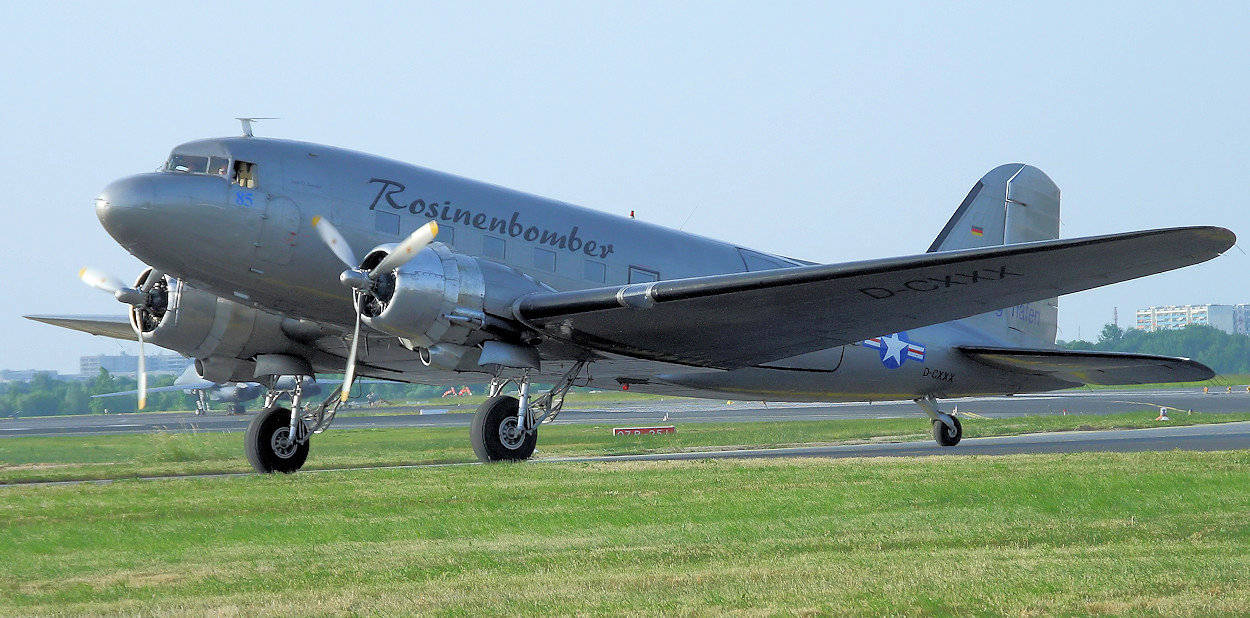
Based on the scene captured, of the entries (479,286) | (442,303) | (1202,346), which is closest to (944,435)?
(479,286)

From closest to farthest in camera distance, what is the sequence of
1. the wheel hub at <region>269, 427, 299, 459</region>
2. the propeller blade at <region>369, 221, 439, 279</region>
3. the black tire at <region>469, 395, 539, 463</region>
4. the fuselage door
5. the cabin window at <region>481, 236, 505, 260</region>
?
the propeller blade at <region>369, 221, 439, 279</region> < the fuselage door < the black tire at <region>469, 395, 539, 463</region> < the cabin window at <region>481, 236, 505, 260</region> < the wheel hub at <region>269, 427, 299, 459</region>

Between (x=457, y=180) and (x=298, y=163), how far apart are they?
2395 millimetres

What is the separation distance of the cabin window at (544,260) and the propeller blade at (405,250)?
276 centimetres

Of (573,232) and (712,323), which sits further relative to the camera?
(573,232)

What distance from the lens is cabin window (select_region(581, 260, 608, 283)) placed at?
57.8 ft

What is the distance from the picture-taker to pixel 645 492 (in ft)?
39.6

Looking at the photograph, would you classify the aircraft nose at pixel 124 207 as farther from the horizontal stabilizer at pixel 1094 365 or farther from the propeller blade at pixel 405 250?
the horizontal stabilizer at pixel 1094 365

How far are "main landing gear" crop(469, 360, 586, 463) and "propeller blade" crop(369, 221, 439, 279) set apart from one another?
2.32m

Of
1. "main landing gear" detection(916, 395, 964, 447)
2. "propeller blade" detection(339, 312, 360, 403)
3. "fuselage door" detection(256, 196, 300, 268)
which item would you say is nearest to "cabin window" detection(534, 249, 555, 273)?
"propeller blade" detection(339, 312, 360, 403)

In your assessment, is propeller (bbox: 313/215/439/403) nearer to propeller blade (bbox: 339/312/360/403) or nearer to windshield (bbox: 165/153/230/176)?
propeller blade (bbox: 339/312/360/403)

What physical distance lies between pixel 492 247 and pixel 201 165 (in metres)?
4.07

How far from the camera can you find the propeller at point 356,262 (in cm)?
1441

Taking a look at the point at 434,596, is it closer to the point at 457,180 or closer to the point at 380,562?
the point at 380,562

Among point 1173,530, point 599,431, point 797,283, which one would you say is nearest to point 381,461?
point 797,283
